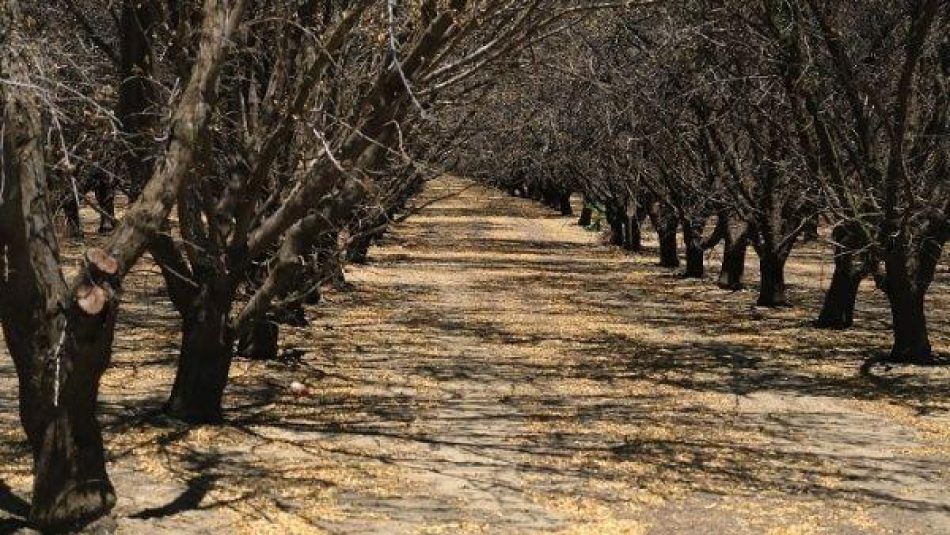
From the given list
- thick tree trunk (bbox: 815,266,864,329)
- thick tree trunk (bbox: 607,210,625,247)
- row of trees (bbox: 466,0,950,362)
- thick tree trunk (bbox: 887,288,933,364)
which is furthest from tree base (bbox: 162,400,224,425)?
thick tree trunk (bbox: 607,210,625,247)

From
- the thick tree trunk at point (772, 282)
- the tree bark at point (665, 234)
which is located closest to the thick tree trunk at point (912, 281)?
the thick tree trunk at point (772, 282)

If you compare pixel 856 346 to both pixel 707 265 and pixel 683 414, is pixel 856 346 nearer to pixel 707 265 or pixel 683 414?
pixel 683 414

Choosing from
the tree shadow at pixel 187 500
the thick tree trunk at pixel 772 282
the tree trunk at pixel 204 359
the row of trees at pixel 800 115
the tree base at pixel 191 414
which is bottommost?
the tree shadow at pixel 187 500

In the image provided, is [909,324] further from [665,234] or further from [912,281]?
[665,234]

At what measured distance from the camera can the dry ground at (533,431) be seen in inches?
298

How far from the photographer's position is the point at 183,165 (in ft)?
21.7

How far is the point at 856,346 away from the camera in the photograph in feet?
51.8

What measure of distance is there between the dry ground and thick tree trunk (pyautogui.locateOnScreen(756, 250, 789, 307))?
1.02 metres

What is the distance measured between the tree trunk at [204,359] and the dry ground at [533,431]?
200 mm

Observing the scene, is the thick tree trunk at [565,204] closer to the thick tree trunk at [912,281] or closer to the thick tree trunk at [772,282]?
the thick tree trunk at [772,282]

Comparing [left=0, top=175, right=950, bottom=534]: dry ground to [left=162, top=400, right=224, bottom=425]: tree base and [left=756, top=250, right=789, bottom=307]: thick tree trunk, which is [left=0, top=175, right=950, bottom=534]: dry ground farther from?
[left=756, top=250, right=789, bottom=307]: thick tree trunk

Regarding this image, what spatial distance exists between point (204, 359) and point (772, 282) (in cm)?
1294

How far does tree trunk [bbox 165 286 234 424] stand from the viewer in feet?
30.9

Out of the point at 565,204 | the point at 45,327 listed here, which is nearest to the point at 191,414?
the point at 45,327
